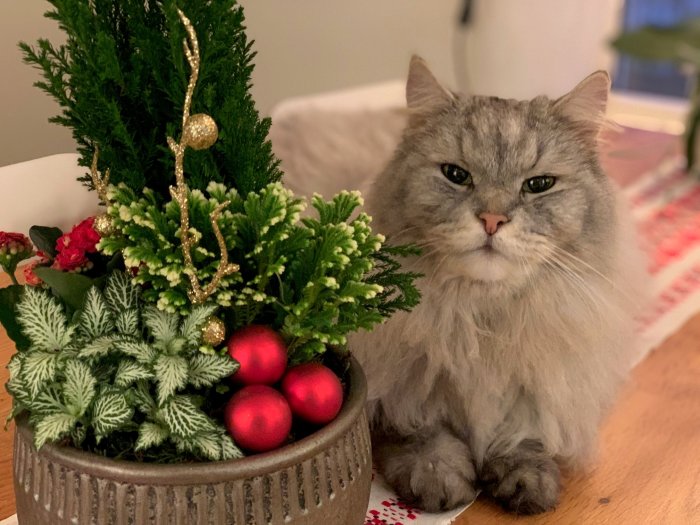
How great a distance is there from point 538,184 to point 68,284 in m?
0.60

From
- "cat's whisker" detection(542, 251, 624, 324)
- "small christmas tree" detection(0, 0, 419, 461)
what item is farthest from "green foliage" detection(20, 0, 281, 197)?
"cat's whisker" detection(542, 251, 624, 324)

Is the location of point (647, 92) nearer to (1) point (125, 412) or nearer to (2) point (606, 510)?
(2) point (606, 510)

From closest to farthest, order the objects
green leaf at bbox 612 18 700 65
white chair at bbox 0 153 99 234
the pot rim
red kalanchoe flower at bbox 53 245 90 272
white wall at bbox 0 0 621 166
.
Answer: the pot rim → red kalanchoe flower at bbox 53 245 90 272 → white chair at bbox 0 153 99 234 → white wall at bbox 0 0 621 166 → green leaf at bbox 612 18 700 65

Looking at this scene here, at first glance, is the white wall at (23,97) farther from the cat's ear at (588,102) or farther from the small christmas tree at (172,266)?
the cat's ear at (588,102)

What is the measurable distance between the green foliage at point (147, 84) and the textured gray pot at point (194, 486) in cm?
26

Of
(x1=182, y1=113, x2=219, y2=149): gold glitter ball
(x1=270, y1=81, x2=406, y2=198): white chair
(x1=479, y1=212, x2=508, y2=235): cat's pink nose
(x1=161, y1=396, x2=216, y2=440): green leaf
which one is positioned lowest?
(x1=270, y1=81, x2=406, y2=198): white chair

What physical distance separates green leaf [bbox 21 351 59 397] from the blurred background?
3.51 feet

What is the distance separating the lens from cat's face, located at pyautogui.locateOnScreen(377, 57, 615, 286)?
1.07 m

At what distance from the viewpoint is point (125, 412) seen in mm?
741

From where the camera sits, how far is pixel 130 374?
0.76 metres

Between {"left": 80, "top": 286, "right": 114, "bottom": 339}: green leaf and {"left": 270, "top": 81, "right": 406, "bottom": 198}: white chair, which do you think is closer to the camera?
{"left": 80, "top": 286, "right": 114, "bottom": 339}: green leaf

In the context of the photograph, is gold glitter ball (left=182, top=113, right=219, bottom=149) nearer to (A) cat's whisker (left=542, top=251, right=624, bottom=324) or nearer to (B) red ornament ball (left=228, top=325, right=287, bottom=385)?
(B) red ornament ball (left=228, top=325, right=287, bottom=385)

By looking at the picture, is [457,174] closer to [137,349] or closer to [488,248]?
[488,248]

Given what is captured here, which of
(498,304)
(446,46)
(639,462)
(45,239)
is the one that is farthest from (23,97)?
(446,46)
